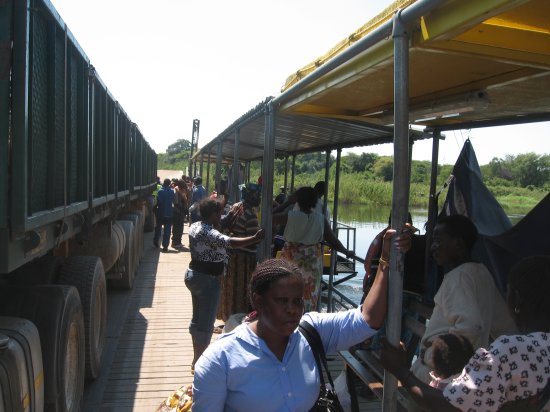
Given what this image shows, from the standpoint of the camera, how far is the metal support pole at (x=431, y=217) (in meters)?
3.95

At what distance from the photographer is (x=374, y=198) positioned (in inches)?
630

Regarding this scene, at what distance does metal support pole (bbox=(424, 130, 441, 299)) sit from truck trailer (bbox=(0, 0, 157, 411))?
95.7 inches

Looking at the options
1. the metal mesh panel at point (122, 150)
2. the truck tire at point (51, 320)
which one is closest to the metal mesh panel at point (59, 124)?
the truck tire at point (51, 320)

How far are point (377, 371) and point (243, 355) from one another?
143 cm

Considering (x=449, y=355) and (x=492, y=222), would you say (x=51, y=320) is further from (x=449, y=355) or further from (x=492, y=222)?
(x=492, y=222)

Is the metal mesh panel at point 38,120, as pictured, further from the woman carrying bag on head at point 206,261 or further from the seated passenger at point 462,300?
the seated passenger at point 462,300

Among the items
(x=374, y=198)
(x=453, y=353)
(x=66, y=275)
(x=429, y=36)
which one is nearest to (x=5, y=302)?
(x=66, y=275)

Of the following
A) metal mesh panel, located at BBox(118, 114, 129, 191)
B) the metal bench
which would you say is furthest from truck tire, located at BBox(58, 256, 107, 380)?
metal mesh panel, located at BBox(118, 114, 129, 191)

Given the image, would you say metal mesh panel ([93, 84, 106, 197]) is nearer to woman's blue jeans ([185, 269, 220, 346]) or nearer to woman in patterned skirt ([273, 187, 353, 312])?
woman's blue jeans ([185, 269, 220, 346])

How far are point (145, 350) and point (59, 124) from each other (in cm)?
291

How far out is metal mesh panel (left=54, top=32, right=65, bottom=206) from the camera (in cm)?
320

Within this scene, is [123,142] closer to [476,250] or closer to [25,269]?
[25,269]

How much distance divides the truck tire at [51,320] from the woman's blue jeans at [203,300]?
48.1 inches

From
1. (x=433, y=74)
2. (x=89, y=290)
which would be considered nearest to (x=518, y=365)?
(x=433, y=74)
